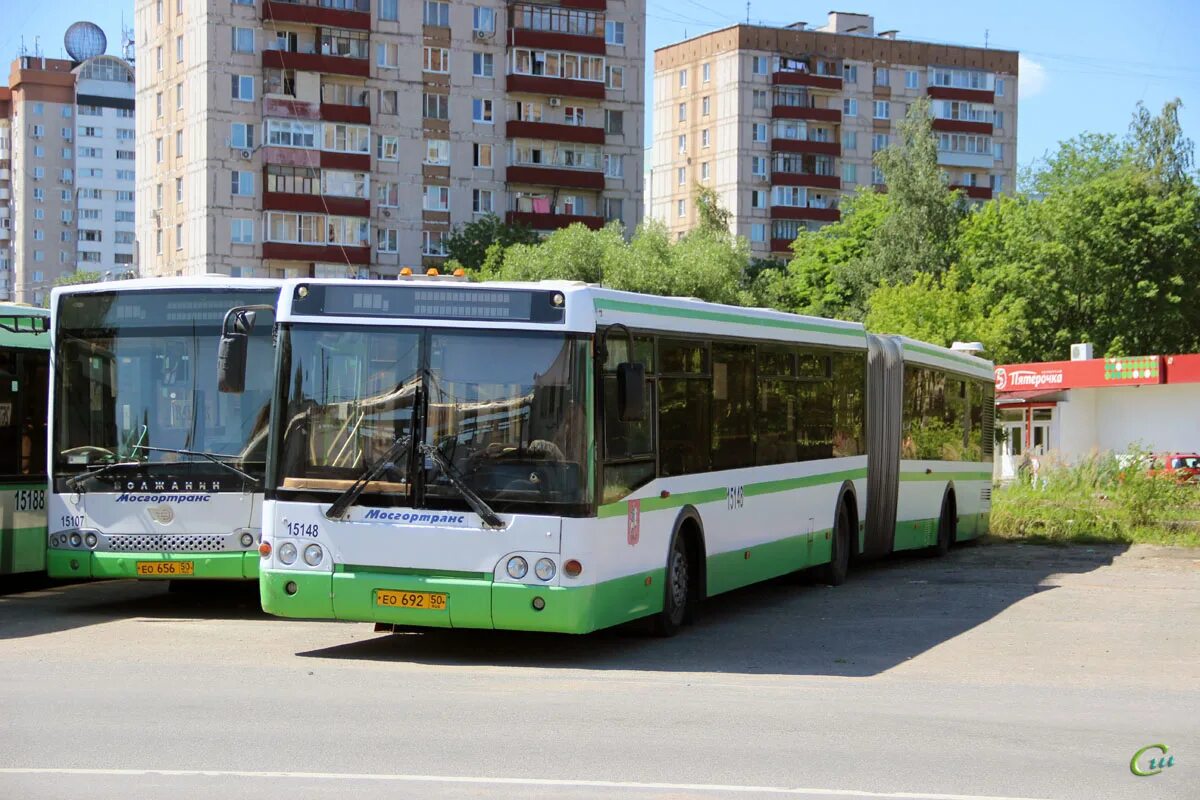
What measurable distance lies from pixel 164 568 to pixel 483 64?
228ft

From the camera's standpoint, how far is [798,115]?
103m

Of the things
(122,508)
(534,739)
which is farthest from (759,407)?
(534,739)

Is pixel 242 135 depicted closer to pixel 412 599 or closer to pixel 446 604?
pixel 412 599

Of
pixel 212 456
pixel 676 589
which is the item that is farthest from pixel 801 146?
pixel 676 589

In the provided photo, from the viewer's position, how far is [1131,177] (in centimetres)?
7444

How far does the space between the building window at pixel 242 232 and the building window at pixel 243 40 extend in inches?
302

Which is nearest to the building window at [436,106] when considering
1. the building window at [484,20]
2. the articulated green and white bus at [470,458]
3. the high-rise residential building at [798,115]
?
the building window at [484,20]

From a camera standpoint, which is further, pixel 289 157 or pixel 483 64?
pixel 483 64

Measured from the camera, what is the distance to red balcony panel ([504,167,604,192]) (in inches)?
3214

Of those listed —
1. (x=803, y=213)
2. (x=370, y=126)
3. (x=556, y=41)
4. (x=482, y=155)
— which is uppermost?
(x=556, y=41)

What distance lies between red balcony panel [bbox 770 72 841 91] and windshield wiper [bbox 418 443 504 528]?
3680 inches

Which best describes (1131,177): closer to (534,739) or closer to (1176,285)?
(1176,285)

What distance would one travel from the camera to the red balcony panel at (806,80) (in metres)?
102

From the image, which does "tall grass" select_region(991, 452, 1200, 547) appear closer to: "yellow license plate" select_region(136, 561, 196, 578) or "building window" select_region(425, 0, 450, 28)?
"yellow license plate" select_region(136, 561, 196, 578)
